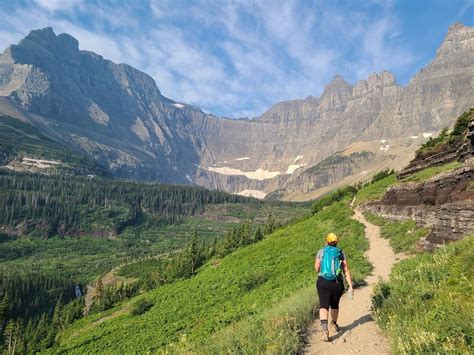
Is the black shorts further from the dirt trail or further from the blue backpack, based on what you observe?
the dirt trail

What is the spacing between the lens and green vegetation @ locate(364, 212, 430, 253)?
85.8ft

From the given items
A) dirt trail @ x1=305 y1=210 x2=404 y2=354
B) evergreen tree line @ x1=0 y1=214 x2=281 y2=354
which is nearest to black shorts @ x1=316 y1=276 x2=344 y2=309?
dirt trail @ x1=305 y1=210 x2=404 y2=354

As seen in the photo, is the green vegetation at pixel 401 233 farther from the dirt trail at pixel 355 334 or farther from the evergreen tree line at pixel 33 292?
the evergreen tree line at pixel 33 292

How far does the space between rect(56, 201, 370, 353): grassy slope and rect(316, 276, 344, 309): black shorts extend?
11.1ft

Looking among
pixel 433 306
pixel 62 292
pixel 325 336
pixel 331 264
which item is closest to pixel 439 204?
pixel 331 264

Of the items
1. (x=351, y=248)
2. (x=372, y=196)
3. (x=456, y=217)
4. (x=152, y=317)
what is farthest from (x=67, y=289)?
(x=456, y=217)

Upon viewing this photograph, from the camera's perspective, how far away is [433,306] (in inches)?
400

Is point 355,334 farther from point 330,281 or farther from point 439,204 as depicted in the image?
point 439,204

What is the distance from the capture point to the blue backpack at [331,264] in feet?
40.0

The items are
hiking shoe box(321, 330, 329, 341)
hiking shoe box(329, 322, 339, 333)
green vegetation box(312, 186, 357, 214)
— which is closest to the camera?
hiking shoe box(321, 330, 329, 341)

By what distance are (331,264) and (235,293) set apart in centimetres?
1982

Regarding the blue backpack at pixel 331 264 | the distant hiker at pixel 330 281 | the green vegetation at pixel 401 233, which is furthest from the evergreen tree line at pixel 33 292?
the blue backpack at pixel 331 264

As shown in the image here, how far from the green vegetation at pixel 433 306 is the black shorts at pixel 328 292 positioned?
1.48 m

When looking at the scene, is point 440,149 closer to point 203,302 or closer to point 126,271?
point 203,302
